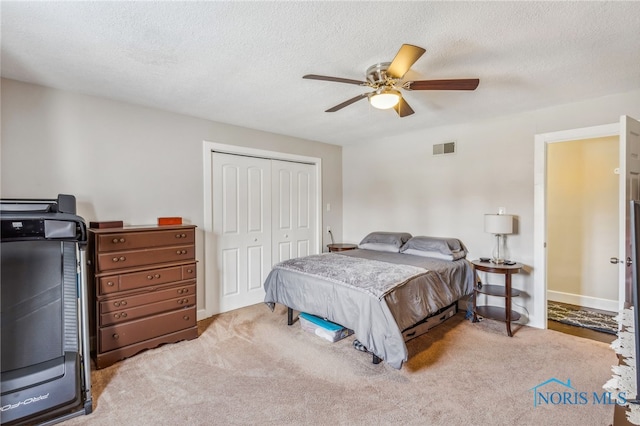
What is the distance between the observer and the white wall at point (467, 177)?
129 inches

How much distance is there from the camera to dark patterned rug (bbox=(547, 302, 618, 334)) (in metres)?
3.27

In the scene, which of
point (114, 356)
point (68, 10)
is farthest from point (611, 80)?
point (114, 356)

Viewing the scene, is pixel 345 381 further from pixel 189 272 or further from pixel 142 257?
pixel 142 257

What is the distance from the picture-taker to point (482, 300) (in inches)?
147

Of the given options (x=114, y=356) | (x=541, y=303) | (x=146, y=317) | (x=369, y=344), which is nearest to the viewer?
(x=369, y=344)

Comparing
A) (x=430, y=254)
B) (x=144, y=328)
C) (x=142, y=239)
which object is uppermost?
(x=142, y=239)

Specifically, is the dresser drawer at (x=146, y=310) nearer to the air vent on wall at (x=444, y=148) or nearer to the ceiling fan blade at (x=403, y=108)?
the ceiling fan blade at (x=403, y=108)

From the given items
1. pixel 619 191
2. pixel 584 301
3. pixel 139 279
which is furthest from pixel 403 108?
pixel 584 301

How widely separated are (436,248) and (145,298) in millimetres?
3144

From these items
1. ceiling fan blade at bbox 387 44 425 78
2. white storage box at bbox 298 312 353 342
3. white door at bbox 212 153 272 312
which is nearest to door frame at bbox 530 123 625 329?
Result: white storage box at bbox 298 312 353 342

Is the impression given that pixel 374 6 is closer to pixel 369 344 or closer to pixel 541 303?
pixel 369 344

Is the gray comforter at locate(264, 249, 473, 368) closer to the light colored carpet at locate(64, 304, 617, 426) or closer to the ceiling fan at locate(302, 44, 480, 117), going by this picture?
the light colored carpet at locate(64, 304, 617, 426)

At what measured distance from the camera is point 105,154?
9.64ft

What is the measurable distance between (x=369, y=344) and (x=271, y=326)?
1380mm
